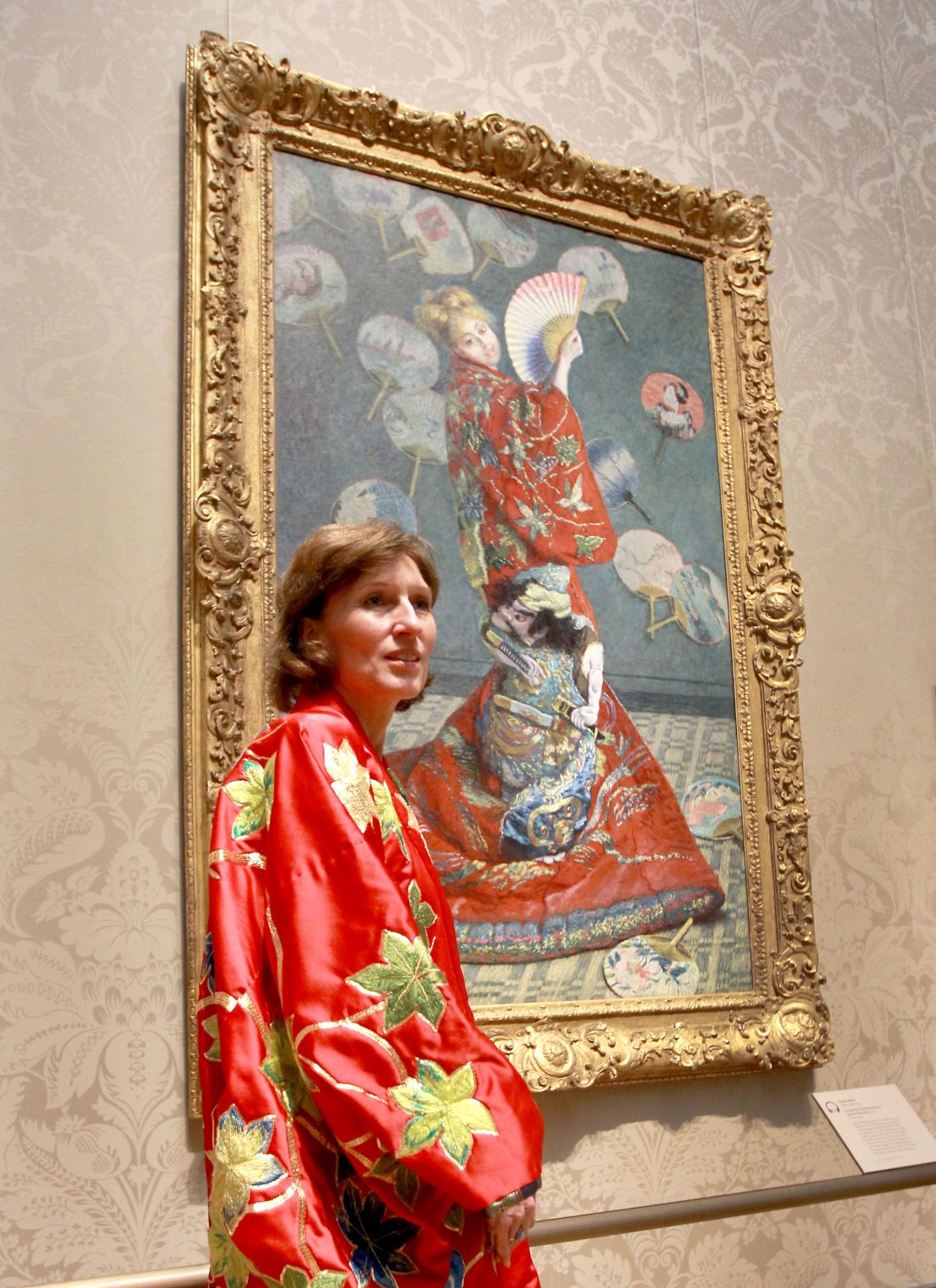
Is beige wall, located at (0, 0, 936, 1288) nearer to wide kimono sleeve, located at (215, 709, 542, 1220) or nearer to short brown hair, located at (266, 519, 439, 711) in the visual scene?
short brown hair, located at (266, 519, 439, 711)

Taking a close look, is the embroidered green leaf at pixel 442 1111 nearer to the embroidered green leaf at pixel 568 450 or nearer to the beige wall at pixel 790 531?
the beige wall at pixel 790 531

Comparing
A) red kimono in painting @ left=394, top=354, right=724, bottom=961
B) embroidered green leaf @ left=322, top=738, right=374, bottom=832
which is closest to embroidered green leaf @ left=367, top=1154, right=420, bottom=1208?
embroidered green leaf @ left=322, top=738, right=374, bottom=832

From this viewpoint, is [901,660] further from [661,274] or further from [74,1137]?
[74,1137]

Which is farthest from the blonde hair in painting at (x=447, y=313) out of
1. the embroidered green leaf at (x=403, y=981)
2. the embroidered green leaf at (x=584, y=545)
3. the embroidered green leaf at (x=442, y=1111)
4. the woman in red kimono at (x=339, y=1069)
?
the embroidered green leaf at (x=442, y=1111)

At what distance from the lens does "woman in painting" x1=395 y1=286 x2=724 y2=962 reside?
2824mm

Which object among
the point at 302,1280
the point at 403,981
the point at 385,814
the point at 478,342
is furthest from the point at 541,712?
the point at 302,1280

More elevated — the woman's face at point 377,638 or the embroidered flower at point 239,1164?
the woman's face at point 377,638

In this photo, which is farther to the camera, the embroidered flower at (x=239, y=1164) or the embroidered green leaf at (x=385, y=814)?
the embroidered green leaf at (x=385, y=814)

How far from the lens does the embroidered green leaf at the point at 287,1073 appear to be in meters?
1.68

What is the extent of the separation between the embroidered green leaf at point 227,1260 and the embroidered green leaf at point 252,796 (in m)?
0.49

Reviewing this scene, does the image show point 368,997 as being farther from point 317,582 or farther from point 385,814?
point 317,582

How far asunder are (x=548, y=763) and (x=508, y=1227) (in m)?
1.42

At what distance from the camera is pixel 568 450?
10.5ft

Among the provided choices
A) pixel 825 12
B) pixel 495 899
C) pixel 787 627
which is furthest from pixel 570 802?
pixel 825 12
